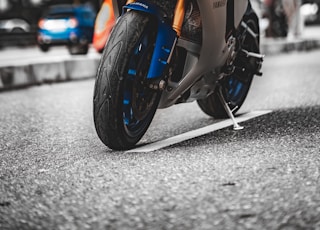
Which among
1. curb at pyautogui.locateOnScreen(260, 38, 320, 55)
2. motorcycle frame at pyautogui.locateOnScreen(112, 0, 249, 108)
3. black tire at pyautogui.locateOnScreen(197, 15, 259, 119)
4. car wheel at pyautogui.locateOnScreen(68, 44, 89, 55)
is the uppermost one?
motorcycle frame at pyautogui.locateOnScreen(112, 0, 249, 108)

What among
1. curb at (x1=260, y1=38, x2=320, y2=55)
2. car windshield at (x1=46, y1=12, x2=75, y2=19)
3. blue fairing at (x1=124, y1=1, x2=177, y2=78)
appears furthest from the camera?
car windshield at (x1=46, y1=12, x2=75, y2=19)

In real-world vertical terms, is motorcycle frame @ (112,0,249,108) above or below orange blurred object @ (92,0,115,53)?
above

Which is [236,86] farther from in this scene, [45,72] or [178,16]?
[45,72]

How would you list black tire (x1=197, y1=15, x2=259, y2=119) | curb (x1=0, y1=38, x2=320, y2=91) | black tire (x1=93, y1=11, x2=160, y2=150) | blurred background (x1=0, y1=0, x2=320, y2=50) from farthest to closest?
blurred background (x1=0, y1=0, x2=320, y2=50) < curb (x1=0, y1=38, x2=320, y2=91) < black tire (x1=197, y1=15, x2=259, y2=119) < black tire (x1=93, y1=11, x2=160, y2=150)

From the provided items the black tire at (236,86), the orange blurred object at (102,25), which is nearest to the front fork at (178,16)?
the black tire at (236,86)

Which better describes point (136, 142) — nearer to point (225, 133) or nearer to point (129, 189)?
point (225, 133)

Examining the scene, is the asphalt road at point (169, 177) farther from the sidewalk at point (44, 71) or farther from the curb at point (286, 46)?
the curb at point (286, 46)

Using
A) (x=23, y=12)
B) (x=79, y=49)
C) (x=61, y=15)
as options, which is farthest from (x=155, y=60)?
(x=23, y=12)

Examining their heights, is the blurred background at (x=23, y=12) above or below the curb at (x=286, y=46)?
above

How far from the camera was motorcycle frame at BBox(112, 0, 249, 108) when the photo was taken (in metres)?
3.63

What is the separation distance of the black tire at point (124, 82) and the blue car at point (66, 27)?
613 inches

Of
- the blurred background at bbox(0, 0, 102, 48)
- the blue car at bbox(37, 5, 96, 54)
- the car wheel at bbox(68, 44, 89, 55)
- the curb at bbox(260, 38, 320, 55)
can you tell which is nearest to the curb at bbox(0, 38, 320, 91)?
the curb at bbox(260, 38, 320, 55)

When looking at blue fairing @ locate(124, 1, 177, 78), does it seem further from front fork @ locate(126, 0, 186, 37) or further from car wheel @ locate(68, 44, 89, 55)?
car wheel @ locate(68, 44, 89, 55)

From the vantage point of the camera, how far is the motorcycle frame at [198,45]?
11.9ft
